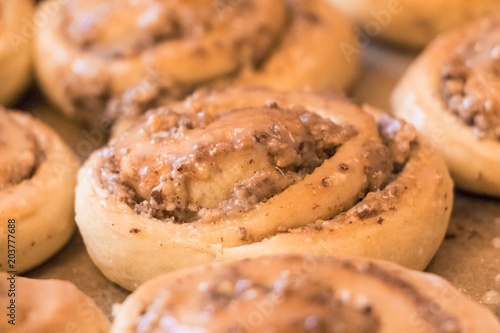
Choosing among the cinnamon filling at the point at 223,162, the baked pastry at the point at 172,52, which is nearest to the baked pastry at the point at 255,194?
the cinnamon filling at the point at 223,162

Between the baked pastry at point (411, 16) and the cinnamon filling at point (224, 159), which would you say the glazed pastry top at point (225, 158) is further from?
the baked pastry at point (411, 16)

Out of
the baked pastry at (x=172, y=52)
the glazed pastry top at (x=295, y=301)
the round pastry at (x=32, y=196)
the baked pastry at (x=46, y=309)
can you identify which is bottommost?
the round pastry at (x=32, y=196)

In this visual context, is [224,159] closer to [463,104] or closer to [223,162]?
[223,162]

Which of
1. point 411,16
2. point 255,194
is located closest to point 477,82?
point 411,16

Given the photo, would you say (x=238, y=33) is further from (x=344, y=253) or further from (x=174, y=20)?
(x=344, y=253)

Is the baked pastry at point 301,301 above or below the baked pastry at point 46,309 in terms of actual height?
above

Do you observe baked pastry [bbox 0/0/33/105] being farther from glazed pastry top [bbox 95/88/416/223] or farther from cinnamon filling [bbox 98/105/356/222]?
cinnamon filling [bbox 98/105/356/222]

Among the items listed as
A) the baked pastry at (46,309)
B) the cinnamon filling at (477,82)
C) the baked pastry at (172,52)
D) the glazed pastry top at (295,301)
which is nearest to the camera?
the glazed pastry top at (295,301)

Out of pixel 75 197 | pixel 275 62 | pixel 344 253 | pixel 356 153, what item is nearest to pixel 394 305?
pixel 344 253
